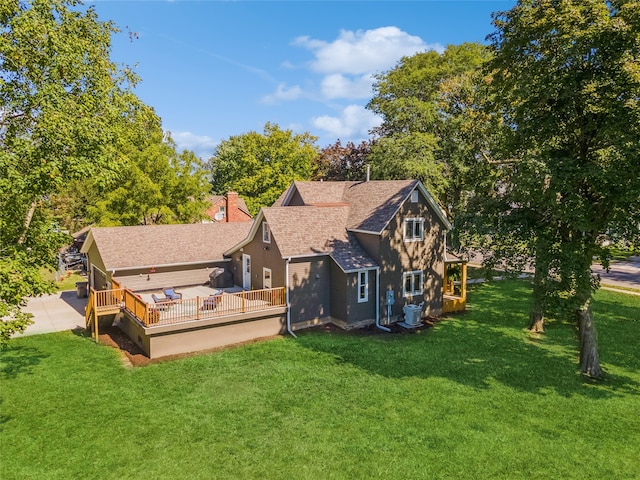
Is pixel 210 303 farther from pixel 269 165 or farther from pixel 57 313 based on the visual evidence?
pixel 269 165

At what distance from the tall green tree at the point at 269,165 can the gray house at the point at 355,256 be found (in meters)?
21.1

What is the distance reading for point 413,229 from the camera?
22.4m

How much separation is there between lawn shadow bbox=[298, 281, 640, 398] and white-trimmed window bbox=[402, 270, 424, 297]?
7.04 ft

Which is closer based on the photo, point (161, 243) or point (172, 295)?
point (172, 295)

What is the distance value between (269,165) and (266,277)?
25.7 metres

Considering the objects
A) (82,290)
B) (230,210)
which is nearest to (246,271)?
(230,210)

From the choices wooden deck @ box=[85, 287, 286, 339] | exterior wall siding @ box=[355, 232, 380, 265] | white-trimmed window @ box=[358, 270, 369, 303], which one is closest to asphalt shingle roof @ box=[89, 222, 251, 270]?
wooden deck @ box=[85, 287, 286, 339]

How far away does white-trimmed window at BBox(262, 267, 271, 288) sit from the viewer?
21997mm

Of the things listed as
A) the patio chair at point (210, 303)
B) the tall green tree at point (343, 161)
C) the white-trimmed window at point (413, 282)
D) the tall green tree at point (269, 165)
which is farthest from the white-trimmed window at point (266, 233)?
the tall green tree at point (269, 165)

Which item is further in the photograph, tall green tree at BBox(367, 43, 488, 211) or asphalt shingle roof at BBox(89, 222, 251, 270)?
tall green tree at BBox(367, 43, 488, 211)

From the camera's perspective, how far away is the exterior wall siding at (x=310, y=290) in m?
20.5

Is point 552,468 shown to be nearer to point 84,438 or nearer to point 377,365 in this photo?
point 377,365

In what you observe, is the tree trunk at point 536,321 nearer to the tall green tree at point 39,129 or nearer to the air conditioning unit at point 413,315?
the air conditioning unit at point 413,315

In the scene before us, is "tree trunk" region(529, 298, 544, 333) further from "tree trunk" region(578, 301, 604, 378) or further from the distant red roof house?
the distant red roof house
